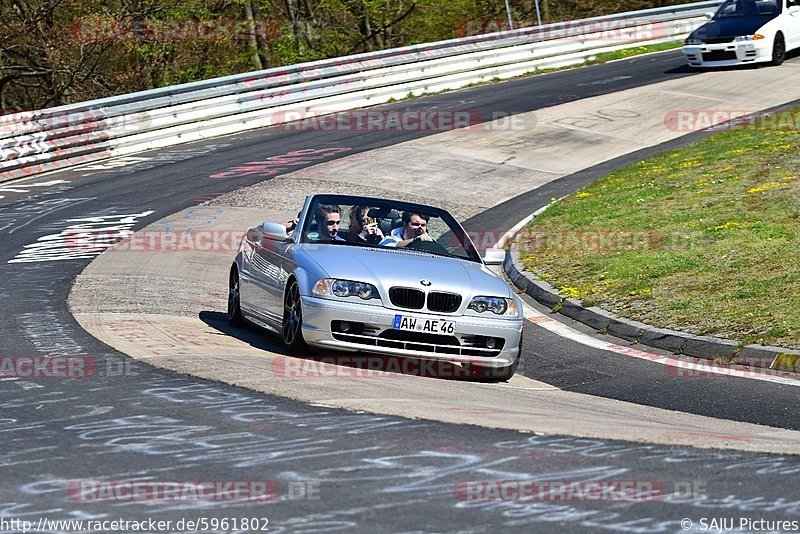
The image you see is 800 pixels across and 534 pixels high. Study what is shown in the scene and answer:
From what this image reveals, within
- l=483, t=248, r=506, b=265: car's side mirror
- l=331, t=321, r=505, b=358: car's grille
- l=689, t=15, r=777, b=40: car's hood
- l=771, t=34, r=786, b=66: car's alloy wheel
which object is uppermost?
l=689, t=15, r=777, b=40: car's hood

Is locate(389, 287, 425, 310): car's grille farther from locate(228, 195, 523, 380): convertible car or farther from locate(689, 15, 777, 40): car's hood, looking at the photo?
locate(689, 15, 777, 40): car's hood

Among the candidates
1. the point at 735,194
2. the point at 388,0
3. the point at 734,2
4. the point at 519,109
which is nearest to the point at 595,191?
the point at 735,194

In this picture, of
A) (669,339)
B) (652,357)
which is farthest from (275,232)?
(669,339)

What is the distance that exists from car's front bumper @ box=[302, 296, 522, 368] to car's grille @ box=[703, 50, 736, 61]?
22233mm

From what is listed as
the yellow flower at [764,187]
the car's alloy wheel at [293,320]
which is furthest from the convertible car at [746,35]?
the car's alloy wheel at [293,320]

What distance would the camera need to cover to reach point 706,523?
5.14 metres

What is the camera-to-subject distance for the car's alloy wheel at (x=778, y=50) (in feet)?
98.8

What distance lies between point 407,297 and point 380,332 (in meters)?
0.35

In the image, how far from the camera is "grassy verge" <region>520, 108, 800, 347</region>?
11.6 metres

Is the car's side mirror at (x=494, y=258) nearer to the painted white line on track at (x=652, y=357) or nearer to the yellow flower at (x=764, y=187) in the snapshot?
the painted white line on track at (x=652, y=357)

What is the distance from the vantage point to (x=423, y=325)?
31.0 feet

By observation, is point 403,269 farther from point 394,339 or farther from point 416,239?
point 416,239

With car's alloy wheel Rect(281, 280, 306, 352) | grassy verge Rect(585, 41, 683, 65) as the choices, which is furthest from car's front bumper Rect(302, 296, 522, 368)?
grassy verge Rect(585, 41, 683, 65)

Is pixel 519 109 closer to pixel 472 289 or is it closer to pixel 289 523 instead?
pixel 472 289
